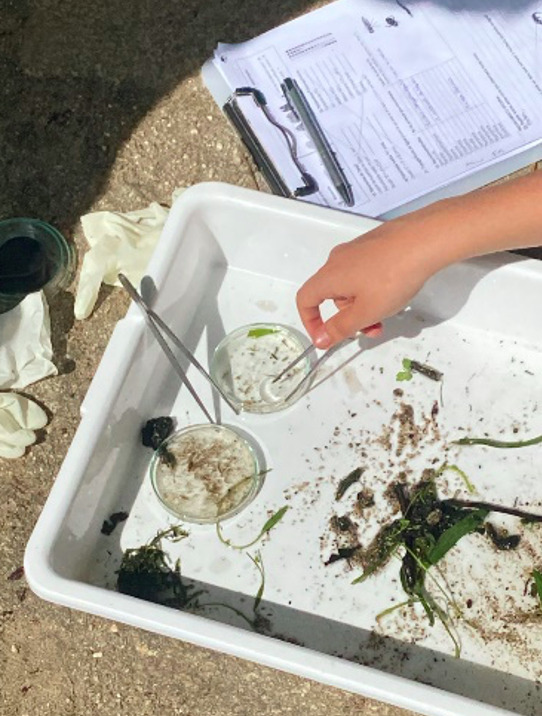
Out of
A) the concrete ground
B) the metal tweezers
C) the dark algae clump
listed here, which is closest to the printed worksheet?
the concrete ground

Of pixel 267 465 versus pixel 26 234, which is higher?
pixel 26 234

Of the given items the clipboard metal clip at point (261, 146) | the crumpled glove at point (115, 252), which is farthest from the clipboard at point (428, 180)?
the crumpled glove at point (115, 252)

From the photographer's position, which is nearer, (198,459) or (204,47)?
(198,459)

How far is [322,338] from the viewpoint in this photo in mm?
1140

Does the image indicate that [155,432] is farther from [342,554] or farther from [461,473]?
[461,473]

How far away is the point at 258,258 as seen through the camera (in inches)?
49.3

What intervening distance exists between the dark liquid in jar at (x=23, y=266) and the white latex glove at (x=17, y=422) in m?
0.17

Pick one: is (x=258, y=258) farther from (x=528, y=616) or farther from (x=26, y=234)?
(x=528, y=616)

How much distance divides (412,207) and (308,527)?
469 mm

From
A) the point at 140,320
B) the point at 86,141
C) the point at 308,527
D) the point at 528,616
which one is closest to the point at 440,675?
the point at 528,616

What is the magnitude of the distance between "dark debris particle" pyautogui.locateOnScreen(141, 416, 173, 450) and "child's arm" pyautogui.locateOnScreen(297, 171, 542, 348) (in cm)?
27

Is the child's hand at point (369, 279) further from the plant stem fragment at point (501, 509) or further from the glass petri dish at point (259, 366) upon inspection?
the plant stem fragment at point (501, 509)

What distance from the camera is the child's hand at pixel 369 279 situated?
1043mm

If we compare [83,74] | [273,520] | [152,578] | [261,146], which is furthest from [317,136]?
[152,578]
